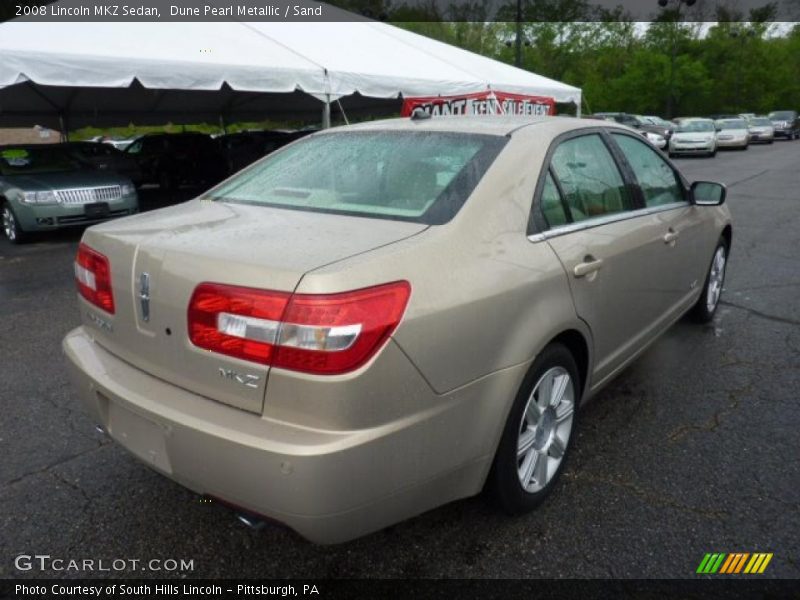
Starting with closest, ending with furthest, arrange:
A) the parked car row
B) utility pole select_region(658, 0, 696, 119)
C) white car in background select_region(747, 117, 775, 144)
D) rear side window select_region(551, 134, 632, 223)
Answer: rear side window select_region(551, 134, 632, 223) → the parked car row → white car in background select_region(747, 117, 775, 144) → utility pole select_region(658, 0, 696, 119)

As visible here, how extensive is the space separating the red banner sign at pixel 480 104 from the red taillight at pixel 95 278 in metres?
7.71

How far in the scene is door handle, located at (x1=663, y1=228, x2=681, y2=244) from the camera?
341cm

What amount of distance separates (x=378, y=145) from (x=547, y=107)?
383 inches

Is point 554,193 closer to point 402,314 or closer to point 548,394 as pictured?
point 548,394

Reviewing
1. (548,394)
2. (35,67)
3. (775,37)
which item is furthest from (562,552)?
(775,37)

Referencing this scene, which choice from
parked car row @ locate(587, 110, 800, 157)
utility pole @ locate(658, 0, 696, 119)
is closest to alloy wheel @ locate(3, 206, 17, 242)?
parked car row @ locate(587, 110, 800, 157)

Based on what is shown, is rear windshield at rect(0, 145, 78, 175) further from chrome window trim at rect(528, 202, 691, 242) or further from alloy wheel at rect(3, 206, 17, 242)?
chrome window trim at rect(528, 202, 691, 242)

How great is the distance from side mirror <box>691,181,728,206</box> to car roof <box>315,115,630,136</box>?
3.21ft

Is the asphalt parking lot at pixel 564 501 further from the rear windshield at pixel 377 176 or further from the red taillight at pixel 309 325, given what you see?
the rear windshield at pixel 377 176

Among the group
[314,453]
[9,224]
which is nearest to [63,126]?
[9,224]

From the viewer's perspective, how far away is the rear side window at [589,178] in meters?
2.73

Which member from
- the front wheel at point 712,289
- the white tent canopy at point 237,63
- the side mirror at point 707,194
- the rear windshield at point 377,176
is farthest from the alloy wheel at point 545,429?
the white tent canopy at point 237,63

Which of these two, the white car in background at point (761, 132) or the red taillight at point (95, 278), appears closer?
the red taillight at point (95, 278)

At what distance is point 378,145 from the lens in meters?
2.86
